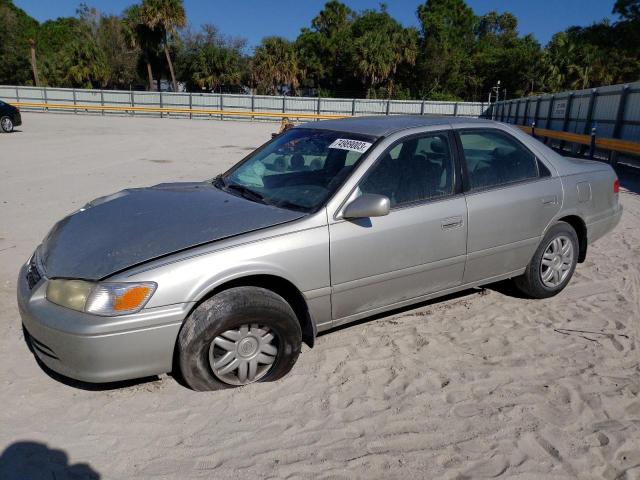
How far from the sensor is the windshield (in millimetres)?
3516

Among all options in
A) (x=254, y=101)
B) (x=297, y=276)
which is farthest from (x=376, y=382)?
(x=254, y=101)

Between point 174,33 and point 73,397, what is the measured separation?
4494cm

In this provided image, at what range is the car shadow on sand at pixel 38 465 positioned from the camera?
244 centimetres

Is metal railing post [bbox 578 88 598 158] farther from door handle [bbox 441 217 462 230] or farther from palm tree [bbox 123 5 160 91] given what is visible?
palm tree [bbox 123 5 160 91]

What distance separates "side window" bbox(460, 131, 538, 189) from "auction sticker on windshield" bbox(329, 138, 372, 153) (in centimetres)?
86

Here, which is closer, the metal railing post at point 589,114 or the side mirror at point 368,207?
the side mirror at point 368,207

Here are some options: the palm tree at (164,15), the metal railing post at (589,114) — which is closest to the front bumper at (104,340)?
the metal railing post at (589,114)

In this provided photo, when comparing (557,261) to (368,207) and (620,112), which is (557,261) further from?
(620,112)

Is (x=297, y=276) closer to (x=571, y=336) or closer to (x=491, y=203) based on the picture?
(x=491, y=203)

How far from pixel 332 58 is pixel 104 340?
2158 inches

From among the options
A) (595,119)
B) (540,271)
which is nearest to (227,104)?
(595,119)

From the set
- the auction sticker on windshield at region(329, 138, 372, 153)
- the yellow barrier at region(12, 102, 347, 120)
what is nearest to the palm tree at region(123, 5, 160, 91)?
the yellow barrier at region(12, 102, 347, 120)

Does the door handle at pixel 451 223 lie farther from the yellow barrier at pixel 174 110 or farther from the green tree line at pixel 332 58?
the green tree line at pixel 332 58

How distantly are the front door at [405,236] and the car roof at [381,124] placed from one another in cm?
14
